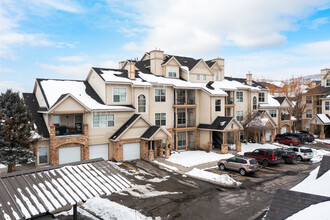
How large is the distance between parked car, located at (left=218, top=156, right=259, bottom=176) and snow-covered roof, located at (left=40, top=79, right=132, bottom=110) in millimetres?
11939

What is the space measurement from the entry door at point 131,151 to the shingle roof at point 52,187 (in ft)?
46.4

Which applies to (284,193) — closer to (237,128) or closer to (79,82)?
(237,128)

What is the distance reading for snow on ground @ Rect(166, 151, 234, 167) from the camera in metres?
25.8

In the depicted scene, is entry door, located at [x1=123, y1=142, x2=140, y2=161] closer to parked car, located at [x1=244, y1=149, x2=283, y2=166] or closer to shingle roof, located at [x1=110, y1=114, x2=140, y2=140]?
shingle roof, located at [x1=110, y1=114, x2=140, y2=140]

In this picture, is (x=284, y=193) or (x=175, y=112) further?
(x=175, y=112)

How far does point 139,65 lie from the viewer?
117ft

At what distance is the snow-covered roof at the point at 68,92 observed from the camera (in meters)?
25.0

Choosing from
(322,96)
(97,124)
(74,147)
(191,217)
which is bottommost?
(191,217)

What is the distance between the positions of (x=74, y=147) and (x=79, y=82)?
27.4 feet

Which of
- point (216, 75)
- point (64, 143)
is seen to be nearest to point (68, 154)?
point (64, 143)

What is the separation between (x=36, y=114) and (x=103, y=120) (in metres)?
6.80

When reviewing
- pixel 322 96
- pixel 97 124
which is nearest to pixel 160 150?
pixel 97 124

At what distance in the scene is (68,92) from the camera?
2652 centimetres

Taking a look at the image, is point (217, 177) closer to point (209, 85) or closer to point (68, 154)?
point (68, 154)
